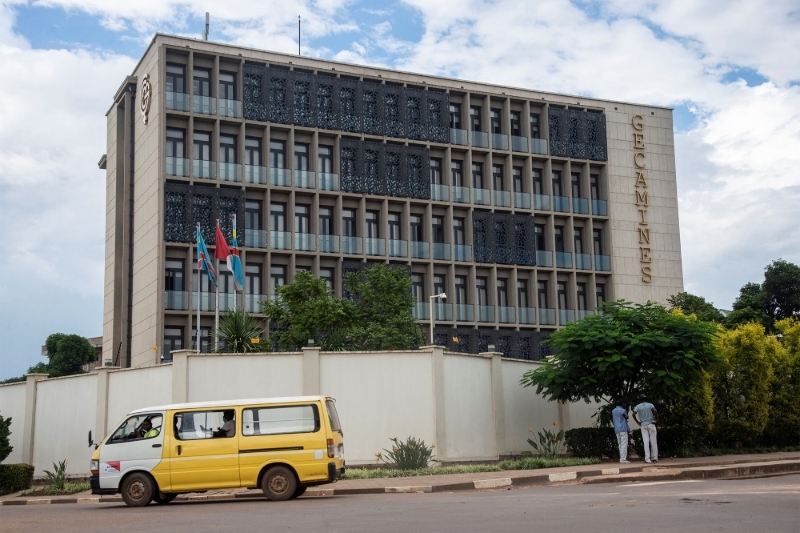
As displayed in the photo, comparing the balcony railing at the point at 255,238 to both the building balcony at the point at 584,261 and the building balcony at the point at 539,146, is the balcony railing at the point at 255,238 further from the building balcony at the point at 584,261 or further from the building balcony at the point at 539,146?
the building balcony at the point at 584,261

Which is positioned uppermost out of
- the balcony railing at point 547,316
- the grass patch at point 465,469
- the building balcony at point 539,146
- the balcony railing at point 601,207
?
the building balcony at point 539,146

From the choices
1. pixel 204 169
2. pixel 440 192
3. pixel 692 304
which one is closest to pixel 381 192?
pixel 440 192

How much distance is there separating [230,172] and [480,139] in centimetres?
1528

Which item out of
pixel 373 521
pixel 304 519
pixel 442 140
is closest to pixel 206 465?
pixel 304 519

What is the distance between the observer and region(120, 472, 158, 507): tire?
62.0 ft

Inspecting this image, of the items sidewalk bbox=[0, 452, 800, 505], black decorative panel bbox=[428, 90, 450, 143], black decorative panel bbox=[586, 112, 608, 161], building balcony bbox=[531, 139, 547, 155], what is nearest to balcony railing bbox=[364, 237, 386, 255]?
black decorative panel bbox=[428, 90, 450, 143]

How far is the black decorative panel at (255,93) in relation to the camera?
50.0 m

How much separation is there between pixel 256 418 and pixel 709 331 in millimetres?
15521

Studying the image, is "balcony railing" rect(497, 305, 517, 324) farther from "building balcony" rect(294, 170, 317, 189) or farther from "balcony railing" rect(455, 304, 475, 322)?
"building balcony" rect(294, 170, 317, 189)

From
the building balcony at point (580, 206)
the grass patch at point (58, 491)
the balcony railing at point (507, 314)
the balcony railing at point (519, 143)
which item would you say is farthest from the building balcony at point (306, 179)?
the grass patch at point (58, 491)

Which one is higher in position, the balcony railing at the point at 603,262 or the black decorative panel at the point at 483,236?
the black decorative panel at the point at 483,236

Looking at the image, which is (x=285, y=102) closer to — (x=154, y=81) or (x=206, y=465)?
(x=154, y=81)

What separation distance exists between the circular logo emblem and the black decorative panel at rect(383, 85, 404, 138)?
12.7m

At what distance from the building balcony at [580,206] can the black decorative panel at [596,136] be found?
106 inches
